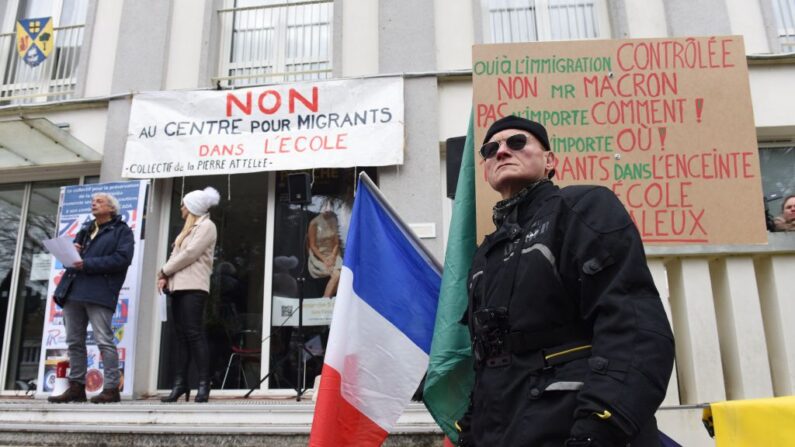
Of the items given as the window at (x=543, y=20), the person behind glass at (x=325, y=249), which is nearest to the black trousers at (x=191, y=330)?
the person behind glass at (x=325, y=249)

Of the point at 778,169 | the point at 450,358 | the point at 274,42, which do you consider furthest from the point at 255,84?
the point at 778,169

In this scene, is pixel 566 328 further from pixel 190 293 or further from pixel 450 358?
pixel 190 293

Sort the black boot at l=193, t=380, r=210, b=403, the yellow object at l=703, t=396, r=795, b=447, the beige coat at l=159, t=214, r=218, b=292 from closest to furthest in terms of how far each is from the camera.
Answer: the yellow object at l=703, t=396, r=795, b=447, the black boot at l=193, t=380, r=210, b=403, the beige coat at l=159, t=214, r=218, b=292

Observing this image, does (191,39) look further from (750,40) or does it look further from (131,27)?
(750,40)

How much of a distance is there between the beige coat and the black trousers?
79mm

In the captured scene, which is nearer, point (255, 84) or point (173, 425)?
point (173, 425)

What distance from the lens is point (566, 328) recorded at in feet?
5.76

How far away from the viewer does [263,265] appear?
286 inches

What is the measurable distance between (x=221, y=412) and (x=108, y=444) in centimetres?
76

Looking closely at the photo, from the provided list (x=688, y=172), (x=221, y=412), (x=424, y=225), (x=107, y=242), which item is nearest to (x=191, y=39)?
(x=107, y=242)

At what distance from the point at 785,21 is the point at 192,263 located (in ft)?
26.1

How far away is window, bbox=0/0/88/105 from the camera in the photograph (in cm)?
834

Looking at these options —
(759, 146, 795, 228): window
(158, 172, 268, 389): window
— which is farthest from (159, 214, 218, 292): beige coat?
(759, 146, 795, 228): window

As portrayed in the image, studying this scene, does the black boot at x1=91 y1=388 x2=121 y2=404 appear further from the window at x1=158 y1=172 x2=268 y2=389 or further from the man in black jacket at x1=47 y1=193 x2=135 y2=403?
the window at x1=158 y1=172 x2=268 y2=389
